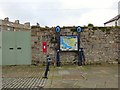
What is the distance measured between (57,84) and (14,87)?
1.59 m

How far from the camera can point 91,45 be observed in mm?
→ 16984

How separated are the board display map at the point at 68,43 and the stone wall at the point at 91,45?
29 cm

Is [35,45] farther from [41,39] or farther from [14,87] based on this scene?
[14,87]

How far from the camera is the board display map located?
16.8 meters

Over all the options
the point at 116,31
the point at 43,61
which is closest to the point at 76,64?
the point at 43,61

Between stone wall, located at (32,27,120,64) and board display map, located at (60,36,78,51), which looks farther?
stone wall, located at (32,27,120,64)

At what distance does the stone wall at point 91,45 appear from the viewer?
16.9m

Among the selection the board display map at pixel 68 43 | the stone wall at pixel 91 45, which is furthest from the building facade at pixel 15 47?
the board display map at pixel 68 43

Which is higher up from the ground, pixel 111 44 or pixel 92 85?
pixel 111 44

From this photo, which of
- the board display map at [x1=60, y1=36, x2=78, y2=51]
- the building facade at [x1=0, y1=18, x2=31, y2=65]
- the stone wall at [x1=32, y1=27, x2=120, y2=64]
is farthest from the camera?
the building facade at [x1=0, y1=18, x2=31, y2=65]

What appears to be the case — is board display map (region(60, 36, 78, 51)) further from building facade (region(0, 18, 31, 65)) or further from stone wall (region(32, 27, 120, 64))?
building facade (region(0, 18, 31, 65))

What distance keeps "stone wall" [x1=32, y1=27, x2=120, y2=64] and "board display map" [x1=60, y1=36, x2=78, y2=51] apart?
0.96 feet

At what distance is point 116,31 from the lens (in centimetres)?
1709

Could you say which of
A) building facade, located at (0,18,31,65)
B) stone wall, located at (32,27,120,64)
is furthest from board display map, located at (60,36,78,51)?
→ building facade, located at (0,18,31,65)
